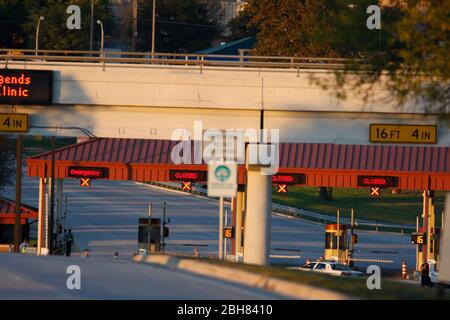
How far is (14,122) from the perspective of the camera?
29344mm

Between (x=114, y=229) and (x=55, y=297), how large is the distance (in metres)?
49.9

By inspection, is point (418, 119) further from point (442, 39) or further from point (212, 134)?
point (442, 39)

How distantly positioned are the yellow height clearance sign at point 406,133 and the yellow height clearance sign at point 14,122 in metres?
9.04

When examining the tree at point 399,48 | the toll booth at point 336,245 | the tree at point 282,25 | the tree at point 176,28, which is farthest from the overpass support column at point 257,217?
the tree at point 176,28

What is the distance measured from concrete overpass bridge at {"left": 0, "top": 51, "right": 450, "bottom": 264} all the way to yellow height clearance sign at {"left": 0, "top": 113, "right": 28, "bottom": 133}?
188 millimetres

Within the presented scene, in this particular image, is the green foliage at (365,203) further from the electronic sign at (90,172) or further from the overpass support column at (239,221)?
the electronic sign at (90,172)

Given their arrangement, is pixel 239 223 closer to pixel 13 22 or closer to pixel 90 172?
pixel 90 172

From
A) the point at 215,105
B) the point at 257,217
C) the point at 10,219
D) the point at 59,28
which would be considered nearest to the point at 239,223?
the point at 257,217

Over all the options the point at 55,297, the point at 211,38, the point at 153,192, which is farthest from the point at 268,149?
the point at 211,38

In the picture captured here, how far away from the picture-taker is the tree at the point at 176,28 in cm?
11538

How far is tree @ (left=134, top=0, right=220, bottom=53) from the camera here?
379 ft

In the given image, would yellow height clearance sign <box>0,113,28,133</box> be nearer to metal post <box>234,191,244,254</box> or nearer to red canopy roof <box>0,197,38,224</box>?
metal post <box>234,191,244,254</box>

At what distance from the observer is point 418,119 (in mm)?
28500
